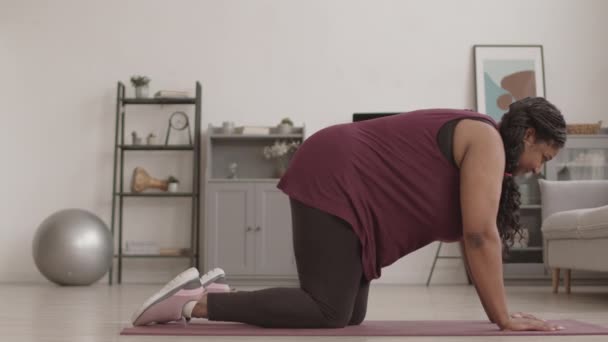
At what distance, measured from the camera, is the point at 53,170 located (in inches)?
245

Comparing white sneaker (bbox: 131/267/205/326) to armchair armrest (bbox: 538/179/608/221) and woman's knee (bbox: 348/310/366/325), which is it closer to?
woman's knee (bbox: 348/310/366/325)

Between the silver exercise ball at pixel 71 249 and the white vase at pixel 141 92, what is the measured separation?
1116mm

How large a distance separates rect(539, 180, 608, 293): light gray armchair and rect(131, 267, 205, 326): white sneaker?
2.50m

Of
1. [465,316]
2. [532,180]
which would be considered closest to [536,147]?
[465,316]

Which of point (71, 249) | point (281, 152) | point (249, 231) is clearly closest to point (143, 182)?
point (71, 249)

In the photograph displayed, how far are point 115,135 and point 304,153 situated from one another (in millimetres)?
4199

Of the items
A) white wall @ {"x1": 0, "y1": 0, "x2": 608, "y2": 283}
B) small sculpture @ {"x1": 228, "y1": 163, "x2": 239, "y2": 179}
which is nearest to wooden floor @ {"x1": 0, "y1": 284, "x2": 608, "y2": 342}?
small sculpture @ {"x1": 228, "y1": 163, "x2": 239, "y2": 179}

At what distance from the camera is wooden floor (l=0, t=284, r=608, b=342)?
223 cm

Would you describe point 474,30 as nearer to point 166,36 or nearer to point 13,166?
point 166,36

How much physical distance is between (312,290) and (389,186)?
390 mm

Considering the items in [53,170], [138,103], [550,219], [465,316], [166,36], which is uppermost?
[166,36]

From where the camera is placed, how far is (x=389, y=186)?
86.5 inches

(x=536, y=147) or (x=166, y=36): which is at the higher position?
(x=166, y=36)

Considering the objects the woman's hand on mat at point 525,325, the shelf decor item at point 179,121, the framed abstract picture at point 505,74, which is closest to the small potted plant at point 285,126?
the shelf decor item at point 179,121
